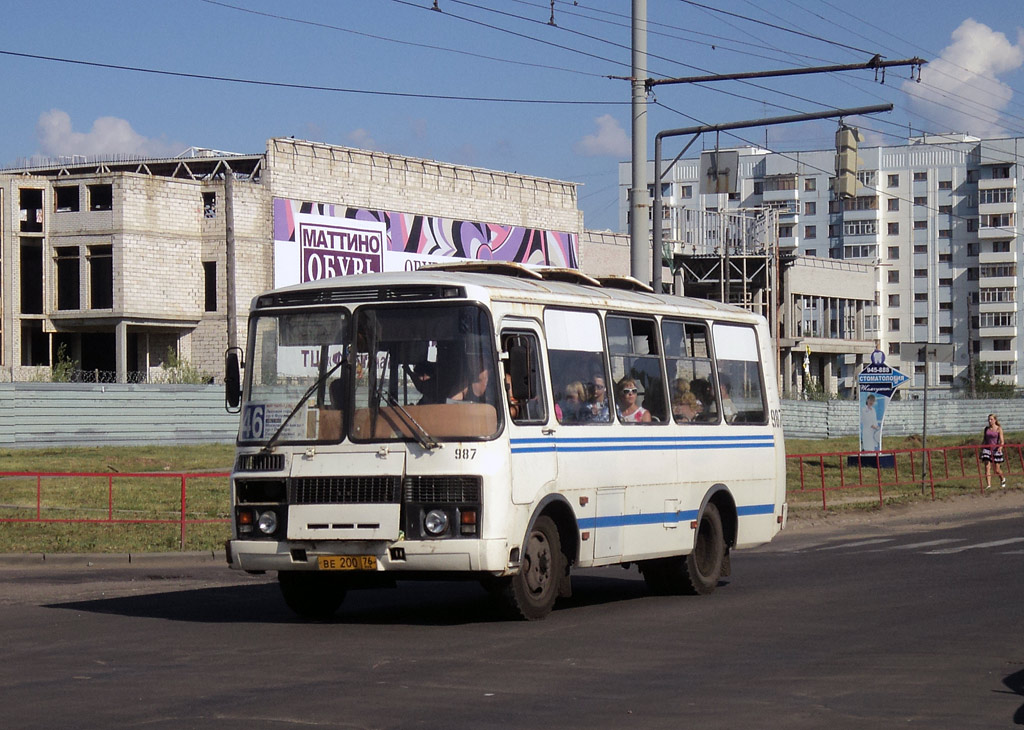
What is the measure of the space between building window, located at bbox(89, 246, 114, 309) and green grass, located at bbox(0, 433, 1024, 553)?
20.7 meters

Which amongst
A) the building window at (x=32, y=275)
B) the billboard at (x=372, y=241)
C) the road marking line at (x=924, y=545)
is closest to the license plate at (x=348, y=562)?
the road marking line at (x=924, y=545)

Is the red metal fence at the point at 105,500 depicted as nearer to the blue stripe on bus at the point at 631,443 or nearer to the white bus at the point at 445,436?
the blue stripe on bus at the point at 631,443

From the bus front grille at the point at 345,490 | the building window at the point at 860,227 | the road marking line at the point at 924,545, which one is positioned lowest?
the road marking line at the point at 924,545

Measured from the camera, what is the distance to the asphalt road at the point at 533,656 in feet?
27.0

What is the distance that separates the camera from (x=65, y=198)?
65688 millimetres

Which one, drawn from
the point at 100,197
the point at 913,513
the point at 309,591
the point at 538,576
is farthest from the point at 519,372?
the point at 100,197

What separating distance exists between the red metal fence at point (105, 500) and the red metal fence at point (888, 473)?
11.6 meters

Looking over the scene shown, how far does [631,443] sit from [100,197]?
178ft

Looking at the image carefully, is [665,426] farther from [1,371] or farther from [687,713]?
[1,371]

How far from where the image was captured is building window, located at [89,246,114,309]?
63900 millimetres

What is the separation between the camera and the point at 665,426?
14.5 metres

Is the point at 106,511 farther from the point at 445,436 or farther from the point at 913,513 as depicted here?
the point at 913,513

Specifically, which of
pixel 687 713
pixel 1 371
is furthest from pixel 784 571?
pixel 1 371

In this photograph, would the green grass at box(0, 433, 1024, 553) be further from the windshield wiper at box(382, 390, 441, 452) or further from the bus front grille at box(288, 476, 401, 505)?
the windshield wiper at box(382, 390, 441, 452)
